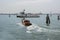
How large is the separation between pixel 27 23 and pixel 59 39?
1525 inches

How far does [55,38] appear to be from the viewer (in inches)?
1683

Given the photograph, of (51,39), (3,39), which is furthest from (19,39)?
(51,39)

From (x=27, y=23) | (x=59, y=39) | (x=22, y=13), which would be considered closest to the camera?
(x=59, y=39)

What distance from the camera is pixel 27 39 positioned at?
4322 cm

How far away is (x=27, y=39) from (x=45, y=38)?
408cm

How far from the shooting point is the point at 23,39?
4347 cm

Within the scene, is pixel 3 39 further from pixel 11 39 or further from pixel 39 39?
pixel 39 39

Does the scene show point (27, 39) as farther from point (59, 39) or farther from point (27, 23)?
point (27, 23)

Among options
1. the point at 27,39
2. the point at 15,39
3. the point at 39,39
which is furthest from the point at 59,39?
the point at 15,39

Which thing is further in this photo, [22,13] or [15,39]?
[22,13]

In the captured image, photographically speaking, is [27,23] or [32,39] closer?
→ [32,39]

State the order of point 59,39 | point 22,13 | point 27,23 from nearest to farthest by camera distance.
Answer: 1. point 59,39
2. point 27,23
3. point 22,13

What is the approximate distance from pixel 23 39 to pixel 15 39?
1795 mm

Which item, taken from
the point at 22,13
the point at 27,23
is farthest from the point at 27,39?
the point at 22,13
